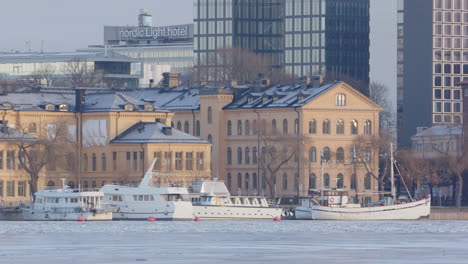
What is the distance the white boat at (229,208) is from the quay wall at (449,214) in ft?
48.1

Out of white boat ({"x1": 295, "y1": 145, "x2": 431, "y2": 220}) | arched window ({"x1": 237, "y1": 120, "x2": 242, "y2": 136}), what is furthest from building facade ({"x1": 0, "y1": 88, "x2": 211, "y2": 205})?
white boat ({"x1": 295, "y1": 145, "x2": 431, "y2": 220})

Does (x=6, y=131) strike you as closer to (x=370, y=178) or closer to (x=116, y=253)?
(x=370, y=178)

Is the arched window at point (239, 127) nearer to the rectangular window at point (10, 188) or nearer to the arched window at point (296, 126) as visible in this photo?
the arched window at point (296, 126)

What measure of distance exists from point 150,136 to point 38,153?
1109 centimetres

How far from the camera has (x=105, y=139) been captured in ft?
609

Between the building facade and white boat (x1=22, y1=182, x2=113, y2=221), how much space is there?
1842cm

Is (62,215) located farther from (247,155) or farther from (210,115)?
(210,115)

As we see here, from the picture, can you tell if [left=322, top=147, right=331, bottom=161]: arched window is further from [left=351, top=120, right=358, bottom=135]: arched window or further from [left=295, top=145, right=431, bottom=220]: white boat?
[left=295, top=145, right=431, bottom=220]: white boat

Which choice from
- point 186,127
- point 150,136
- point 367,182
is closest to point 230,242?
point 150,136

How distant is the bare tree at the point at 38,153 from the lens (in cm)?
17550

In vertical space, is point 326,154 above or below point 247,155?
above

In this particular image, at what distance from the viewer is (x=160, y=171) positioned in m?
182

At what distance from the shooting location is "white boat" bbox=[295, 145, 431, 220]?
16525 centimetres

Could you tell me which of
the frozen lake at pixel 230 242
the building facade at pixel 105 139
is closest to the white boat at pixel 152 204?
the frozen lake at pixel 230 242
